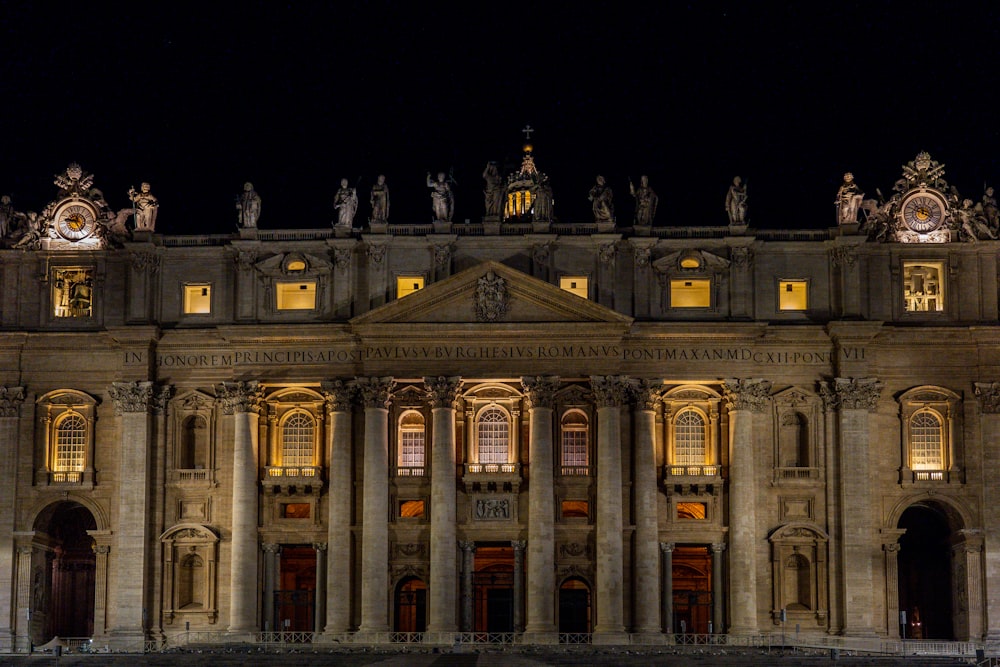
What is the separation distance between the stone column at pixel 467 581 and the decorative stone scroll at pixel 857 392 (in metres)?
20.0

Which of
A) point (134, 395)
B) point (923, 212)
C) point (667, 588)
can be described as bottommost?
point (667, 588)

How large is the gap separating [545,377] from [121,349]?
21859 millimetres

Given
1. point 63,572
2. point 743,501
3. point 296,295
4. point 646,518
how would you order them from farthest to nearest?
point 63,572 < point 296,295 < point 646,518 < point 743,501

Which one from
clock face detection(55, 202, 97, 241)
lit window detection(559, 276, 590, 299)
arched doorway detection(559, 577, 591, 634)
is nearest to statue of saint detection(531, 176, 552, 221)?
lit window detection(559, 276, 590, 299)

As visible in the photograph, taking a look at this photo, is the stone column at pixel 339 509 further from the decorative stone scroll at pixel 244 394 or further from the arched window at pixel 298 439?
the decorative stone scroll at pixel 244 394

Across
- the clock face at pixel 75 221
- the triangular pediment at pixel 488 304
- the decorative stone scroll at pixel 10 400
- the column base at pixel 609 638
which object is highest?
the clock face at pixel 75 221

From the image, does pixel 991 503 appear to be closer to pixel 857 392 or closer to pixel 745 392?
pixel 857 392

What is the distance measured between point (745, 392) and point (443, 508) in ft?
53.1

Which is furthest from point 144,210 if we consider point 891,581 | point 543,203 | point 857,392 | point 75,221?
point 891,581

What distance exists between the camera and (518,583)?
91.8 m

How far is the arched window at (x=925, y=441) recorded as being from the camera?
93.1m

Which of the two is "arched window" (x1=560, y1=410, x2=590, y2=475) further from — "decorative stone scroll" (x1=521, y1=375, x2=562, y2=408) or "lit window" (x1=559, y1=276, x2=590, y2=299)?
"lit window" (x1=559, y1=276, x2=590, y2=299)

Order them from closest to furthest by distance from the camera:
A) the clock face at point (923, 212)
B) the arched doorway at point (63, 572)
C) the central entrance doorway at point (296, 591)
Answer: the central entrance doorway at point (296, 591)
the clock face at point (923, 212)
the arched doorway at point (63, 572)

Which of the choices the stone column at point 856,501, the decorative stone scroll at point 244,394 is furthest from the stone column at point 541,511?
the stone column at point 856,501
